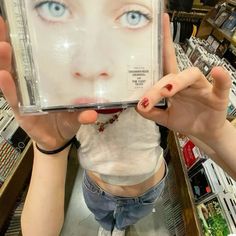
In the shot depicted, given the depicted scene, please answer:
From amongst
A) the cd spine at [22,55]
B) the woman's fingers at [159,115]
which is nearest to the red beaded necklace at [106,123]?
the woman's fingers at [159,115]

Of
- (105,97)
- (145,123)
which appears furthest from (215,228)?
(105,97)

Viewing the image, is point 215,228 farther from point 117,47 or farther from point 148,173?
point 117,47

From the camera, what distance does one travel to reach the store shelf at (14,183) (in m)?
1.15

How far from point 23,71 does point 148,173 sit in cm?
48

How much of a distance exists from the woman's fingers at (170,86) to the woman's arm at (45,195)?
284mm

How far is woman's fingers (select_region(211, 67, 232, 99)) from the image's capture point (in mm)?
427

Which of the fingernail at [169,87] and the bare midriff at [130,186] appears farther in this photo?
the bare midriff at [130,186]

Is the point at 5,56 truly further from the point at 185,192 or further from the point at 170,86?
the point at 185,192

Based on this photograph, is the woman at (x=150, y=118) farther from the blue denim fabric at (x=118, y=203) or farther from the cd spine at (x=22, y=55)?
the blue denim fabric at (x=118, y=203)

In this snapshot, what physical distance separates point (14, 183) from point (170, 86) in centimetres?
102

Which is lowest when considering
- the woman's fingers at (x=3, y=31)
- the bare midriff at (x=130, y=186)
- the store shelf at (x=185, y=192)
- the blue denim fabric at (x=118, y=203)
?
the store shelf at (x=185, y=192)

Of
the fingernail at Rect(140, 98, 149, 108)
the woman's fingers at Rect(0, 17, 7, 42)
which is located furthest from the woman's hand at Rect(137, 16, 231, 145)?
the woman's fingers at Rect(0, 17, 7, 42)

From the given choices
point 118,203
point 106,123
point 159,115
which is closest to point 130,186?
point 118,203

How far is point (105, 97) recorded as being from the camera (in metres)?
0.48
